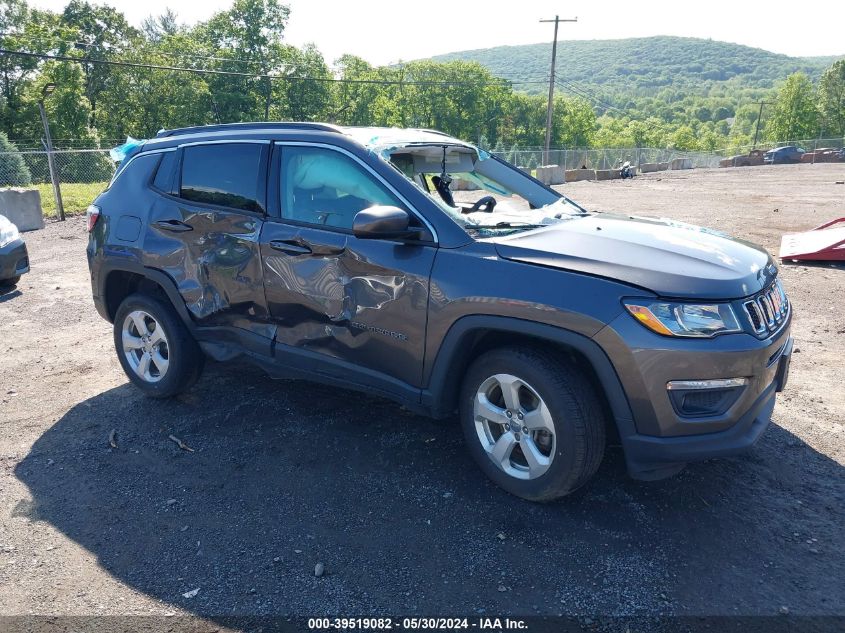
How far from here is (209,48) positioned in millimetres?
60844

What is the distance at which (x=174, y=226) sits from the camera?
441cm

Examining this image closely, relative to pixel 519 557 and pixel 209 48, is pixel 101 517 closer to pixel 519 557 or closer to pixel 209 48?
pixel 519 557

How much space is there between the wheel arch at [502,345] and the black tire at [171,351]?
6.56 feet

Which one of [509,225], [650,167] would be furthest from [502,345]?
[650,167]

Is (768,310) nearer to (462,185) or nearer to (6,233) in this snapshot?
(462,185)

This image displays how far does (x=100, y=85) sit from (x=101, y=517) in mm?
58400

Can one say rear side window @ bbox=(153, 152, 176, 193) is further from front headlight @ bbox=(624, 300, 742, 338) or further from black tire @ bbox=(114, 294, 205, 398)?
front headlight @ bbox=(624, 300, 742, 338)

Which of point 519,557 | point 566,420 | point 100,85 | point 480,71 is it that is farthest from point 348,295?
point 480,71

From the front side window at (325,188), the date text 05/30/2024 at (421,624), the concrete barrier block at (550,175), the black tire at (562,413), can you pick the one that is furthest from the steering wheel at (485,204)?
the concrete barrier block at (550,175)

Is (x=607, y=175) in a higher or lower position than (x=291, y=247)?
lower

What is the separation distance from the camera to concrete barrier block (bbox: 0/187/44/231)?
13.5 metres

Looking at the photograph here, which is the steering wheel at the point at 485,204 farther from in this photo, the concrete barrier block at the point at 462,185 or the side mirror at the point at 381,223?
the side mirror at the point at 381,223

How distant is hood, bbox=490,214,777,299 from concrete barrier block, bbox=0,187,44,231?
13.7 metres

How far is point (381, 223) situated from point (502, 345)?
2.87ft
